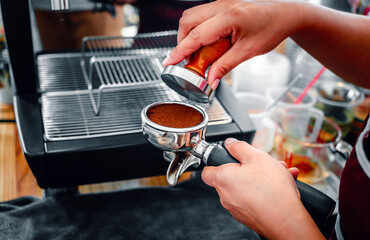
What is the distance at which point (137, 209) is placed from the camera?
77 centimetres

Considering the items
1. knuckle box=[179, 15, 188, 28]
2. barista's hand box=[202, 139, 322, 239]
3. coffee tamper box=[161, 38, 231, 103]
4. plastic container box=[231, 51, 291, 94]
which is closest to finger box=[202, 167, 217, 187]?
barista's hand box=[202, 139, 322, 239]

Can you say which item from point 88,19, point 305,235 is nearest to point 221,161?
point 305,235

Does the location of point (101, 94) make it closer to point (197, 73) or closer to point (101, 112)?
point (101, 112)

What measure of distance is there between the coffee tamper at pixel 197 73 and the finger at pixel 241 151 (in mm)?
87

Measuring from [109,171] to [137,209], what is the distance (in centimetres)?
14

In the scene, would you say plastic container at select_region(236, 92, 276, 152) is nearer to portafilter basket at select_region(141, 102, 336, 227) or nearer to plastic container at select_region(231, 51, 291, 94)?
plastic container at select_region(231, 51, 291, 94)

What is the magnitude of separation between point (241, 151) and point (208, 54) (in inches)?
6.4

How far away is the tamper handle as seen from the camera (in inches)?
21.3

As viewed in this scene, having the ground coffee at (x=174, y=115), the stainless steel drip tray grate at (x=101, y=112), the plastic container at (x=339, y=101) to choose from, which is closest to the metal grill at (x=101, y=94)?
the stainless steel drip tray grate at (x=101, y=112)

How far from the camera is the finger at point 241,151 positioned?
1.75 feet

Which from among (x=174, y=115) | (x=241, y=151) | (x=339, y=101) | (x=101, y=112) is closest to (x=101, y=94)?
(x=101, y=112)

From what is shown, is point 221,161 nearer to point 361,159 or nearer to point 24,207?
point 361,159

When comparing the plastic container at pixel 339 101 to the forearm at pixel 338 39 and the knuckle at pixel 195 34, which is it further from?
the knuckle at pixel 195 34

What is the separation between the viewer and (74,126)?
0.69 m
